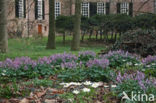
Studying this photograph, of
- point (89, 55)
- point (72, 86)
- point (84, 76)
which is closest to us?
point (72, 86)

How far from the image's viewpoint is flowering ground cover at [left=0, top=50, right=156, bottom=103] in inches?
139

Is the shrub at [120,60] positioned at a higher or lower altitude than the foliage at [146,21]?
lower

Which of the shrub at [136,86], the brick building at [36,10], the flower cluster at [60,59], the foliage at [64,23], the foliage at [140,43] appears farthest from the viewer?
the foliage at [64,23]

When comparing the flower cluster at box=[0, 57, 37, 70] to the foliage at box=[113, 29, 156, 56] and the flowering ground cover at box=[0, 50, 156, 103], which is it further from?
the foliage at box=[113, 29, 156, 56]

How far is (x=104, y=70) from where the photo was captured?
499 cm

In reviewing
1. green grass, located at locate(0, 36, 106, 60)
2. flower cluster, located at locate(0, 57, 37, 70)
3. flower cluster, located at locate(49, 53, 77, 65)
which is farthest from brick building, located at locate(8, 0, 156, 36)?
flower cluster, located at locate(0, 57, 37, 70)

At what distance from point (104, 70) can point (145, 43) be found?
4.82 metres

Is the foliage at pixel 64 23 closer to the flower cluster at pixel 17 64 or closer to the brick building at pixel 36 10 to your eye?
the brick building at pixel 36 10

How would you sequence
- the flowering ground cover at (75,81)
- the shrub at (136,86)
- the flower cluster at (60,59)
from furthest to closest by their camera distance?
the flower cluster at (60,59) < the flowering ground cover at (75,81) < the shrub at (136,86)

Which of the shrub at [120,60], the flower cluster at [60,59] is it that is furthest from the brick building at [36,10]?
the flower cluster at [60,59]

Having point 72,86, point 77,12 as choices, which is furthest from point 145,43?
point 77,12

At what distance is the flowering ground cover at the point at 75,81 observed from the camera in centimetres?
352

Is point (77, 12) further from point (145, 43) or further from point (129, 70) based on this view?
point (129, 70)

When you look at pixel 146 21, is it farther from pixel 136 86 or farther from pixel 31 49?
pixel 136 86
